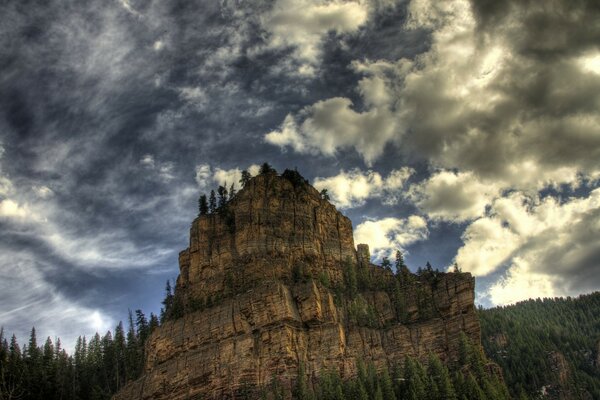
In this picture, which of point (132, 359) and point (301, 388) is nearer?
point (301, 388)

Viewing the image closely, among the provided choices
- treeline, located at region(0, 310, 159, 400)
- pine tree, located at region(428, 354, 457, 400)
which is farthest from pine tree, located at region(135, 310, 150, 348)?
pine tree, located at region(428, 354, 457, 400)

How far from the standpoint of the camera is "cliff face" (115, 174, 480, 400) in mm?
97562

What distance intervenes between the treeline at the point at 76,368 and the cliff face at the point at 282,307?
1834 cm

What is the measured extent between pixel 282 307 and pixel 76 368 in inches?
2516

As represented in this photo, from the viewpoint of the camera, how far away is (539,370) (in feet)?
517

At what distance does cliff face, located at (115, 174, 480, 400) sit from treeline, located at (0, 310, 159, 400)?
60.2ft

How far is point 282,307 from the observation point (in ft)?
331

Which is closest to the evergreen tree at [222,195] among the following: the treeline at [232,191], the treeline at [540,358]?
the treeline at [232,191]

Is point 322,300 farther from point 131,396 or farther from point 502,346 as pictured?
point 502,346

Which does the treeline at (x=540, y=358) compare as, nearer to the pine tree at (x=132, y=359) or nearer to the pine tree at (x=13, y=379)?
the pine tree at (x=132, y=359)

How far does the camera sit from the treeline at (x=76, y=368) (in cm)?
10769

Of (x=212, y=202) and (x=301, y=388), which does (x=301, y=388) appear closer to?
(x=301, y=388)

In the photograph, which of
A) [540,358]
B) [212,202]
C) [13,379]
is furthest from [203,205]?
[540,358]

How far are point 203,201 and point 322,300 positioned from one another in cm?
4782
